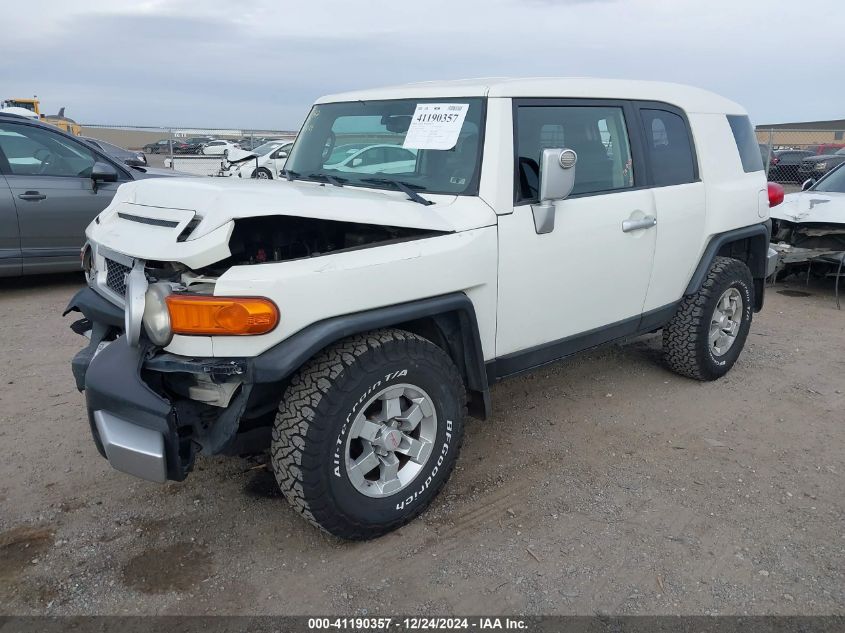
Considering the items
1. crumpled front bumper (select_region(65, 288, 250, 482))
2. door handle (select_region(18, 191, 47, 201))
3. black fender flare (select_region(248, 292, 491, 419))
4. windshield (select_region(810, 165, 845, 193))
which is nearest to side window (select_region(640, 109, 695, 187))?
black fender flare (select_region(248, 292, 491, 419))

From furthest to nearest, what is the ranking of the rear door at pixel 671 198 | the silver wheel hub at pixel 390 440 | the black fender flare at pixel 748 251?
the black fender flare at pixel 748 251 → the rear door at pixel 671 198 → the silver wheel hub at pixel 390 440

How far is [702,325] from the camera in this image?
14.8 ft

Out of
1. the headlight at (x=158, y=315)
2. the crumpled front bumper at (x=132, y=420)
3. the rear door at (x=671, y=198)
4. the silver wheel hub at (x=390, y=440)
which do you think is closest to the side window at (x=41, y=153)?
the crumpled front bumper at (x=132, y=420)

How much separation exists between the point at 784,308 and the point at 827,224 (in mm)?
976

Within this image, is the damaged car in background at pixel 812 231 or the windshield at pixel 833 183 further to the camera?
the windshield at pixel 833 183

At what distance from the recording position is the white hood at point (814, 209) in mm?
6996

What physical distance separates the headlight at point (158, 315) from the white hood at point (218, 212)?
4.8 inches

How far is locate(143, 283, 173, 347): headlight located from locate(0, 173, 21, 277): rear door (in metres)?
4.92

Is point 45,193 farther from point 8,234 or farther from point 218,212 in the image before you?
point 218,212

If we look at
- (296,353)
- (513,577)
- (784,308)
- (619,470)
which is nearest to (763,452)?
(619,470)

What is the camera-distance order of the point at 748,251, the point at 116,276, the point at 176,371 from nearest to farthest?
the point at 176,371 < the point at 116,276 < the point at 748,251

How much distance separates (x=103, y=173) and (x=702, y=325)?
542cm

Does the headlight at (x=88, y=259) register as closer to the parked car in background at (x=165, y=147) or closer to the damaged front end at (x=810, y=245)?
the damaged front end at (x=810, y=245)

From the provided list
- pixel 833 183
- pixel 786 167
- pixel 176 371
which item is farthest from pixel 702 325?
pixel 786 167
